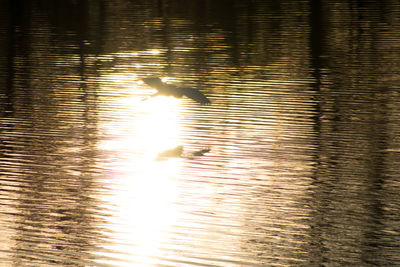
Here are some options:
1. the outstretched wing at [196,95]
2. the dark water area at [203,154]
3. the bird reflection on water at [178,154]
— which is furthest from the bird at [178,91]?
the bird reflection on water at [178,154]

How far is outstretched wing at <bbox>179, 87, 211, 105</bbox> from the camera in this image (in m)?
18.7

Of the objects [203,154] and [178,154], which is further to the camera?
[178,154]

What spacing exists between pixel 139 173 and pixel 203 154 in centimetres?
168

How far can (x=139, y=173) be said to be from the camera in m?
16.2

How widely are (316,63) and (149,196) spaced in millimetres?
15778

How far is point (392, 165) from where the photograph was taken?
16.3m

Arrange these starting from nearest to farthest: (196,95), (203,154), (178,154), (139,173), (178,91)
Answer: (139,173), (203,154), (178,154), (196,95), (178,91)

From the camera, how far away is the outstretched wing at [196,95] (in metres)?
18.7

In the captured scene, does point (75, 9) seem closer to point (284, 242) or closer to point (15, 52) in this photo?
point (15, 52)

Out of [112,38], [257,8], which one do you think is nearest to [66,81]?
[112,38]

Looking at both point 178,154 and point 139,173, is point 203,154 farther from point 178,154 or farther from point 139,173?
point 139,173

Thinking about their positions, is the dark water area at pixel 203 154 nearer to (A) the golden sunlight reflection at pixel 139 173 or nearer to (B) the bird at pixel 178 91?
(A) the golden sunlight reflection at pixel 139 173

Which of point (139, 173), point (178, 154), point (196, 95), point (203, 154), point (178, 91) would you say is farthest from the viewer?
point (178, 91)

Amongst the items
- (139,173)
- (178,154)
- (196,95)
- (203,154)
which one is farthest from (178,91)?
(139,173)
